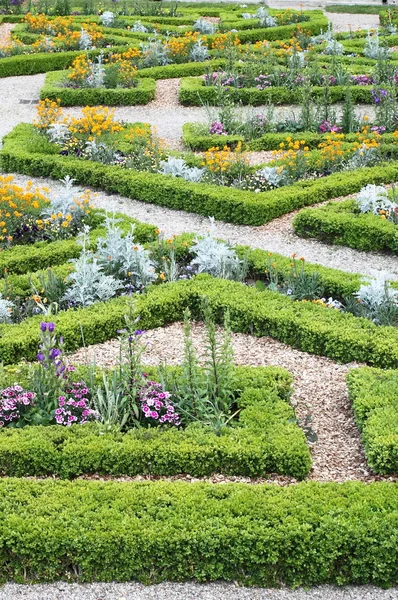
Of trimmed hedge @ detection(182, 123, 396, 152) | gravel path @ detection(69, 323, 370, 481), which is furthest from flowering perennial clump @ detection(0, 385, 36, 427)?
trimmed hedge @ detection(182, 123, 396, 152)

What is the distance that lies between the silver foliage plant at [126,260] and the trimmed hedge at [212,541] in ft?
13.0

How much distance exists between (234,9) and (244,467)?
68.5 feet

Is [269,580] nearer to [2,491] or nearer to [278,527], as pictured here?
[278,527]

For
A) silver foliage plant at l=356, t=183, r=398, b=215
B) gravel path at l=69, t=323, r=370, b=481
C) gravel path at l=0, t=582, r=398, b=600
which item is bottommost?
gravel path at l=0, t=582, r=398, b=600

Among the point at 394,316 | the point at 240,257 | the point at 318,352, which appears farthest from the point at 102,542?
the point at 240,257

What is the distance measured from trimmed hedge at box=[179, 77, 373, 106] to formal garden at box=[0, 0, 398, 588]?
42 millimetres

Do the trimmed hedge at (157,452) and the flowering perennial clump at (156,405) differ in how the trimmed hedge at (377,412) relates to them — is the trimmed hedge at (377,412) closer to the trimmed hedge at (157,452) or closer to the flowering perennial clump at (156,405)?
the trimmed hedge at (157,452)

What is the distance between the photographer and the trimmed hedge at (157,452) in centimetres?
675

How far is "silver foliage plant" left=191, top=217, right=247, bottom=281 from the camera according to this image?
32.7 ft

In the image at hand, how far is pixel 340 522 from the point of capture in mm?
5910

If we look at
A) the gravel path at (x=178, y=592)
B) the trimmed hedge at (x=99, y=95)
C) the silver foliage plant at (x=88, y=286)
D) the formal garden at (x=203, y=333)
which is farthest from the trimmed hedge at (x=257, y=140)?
the gravel path at (x=178, y=592)

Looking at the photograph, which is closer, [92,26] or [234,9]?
[92,26]

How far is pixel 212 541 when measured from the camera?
19.3 ft

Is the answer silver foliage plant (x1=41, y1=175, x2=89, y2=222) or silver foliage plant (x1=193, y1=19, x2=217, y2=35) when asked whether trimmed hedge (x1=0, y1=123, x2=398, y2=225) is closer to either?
silver foliage plant (x1=41, y1=175, x2=89, y2=222)
